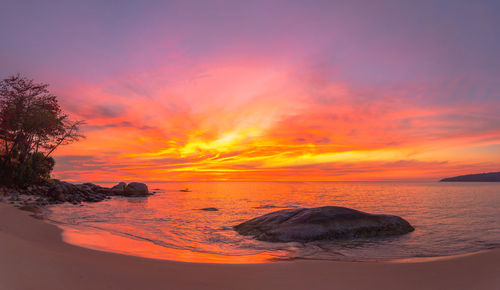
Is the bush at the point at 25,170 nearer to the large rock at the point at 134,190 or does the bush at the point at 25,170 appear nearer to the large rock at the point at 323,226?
the large rock at the point at 134,190

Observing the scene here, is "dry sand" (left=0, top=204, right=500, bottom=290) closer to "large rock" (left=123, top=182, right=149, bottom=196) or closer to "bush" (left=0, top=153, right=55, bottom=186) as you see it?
"bush" (left=0, top=153, right=55, bottom=186)

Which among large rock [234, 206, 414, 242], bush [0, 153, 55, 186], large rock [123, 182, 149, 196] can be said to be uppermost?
bush [0, 153, 55, 186]

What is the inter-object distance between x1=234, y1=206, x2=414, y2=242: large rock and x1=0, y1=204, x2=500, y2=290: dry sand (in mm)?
4832

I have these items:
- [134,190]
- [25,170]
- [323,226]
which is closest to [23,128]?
[25,170]

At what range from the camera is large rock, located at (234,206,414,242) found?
10650 mm

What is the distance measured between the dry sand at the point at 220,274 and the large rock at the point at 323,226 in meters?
4.83

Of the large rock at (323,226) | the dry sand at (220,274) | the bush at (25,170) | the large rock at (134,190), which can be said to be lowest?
the large rock at (134,190)

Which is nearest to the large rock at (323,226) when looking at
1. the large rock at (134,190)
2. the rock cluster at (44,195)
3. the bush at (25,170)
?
the rock cluster at (44,195)

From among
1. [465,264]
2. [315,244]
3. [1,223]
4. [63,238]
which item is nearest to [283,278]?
[465,264]

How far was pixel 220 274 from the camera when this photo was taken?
4.93 metres

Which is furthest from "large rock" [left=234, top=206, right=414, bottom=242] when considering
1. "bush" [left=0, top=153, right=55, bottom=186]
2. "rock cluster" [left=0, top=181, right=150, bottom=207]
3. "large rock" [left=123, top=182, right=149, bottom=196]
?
"large rock" [left=123, top=182, right=149, bottom=196]

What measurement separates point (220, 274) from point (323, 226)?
7088 millimetres

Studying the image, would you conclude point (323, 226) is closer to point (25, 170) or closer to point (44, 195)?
point (44, 195)

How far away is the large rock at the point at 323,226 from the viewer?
34.9ft
